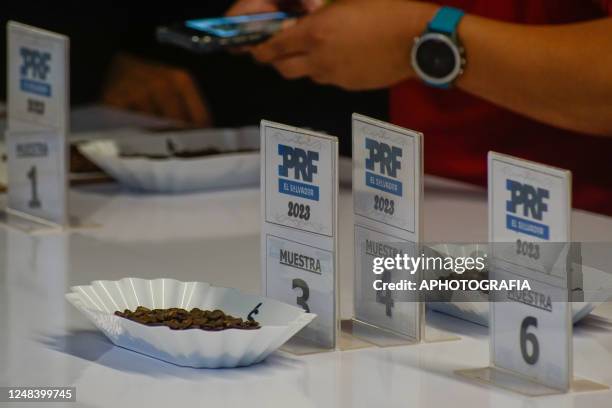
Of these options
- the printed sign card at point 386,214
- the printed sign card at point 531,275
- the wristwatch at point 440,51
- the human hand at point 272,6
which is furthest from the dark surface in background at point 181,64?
the printed sign card at point 531,275

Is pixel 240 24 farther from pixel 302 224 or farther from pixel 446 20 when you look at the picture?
pixel 302 224

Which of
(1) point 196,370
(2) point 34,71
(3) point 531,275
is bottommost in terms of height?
(1) point 196,370

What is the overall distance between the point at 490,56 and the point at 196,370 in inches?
34.8

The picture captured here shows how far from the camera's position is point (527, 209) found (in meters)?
1.02

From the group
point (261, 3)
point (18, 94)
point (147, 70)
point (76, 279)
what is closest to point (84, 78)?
point (147, 70)

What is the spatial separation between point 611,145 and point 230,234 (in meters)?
0.70

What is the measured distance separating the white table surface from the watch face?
217 mm

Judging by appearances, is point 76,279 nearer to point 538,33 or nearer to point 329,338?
point 329,338

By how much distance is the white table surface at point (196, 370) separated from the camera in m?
1.04

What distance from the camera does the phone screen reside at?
2.06 metres

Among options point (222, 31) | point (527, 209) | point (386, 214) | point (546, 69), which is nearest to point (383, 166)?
point (386, 214)

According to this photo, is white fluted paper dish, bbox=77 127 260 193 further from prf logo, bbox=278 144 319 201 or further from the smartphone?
prf logo, bbox=278 144 319 201

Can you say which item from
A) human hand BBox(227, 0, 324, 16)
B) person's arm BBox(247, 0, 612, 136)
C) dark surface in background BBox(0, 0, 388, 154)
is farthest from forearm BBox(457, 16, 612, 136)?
dark surface in background BBox(0, 0, 388, 154)

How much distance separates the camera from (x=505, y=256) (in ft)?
3.44
